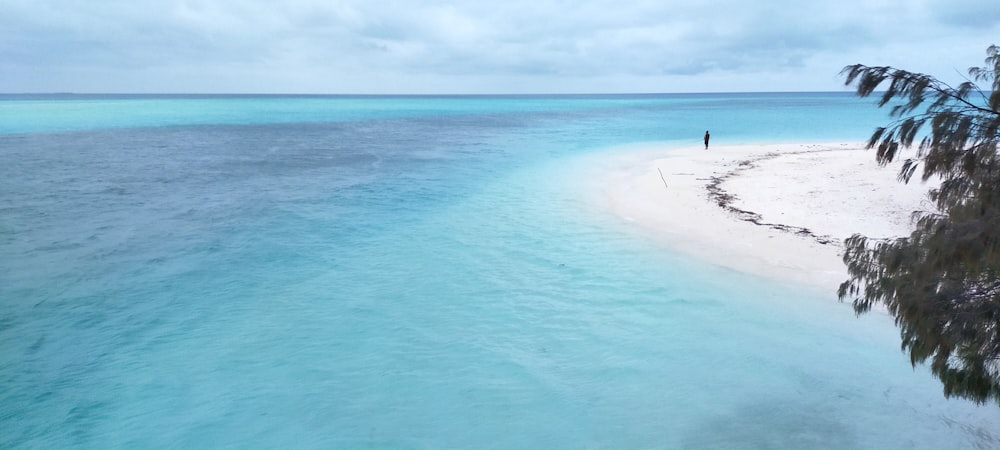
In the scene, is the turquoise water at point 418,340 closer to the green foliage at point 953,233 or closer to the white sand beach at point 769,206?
the white sand beach at point 769,206

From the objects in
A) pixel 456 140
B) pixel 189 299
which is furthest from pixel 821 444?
pixel 456 140

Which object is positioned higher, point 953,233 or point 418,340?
point 953,233

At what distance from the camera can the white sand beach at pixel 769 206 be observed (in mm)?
15172

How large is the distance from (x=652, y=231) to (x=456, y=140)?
115 ft

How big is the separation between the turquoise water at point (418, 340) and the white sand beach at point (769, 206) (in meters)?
1.33

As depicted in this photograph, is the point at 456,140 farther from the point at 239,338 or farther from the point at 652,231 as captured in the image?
the point at 239,338

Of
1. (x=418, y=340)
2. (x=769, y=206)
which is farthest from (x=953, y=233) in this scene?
(x=769, y=206)

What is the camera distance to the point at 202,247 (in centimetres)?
1727

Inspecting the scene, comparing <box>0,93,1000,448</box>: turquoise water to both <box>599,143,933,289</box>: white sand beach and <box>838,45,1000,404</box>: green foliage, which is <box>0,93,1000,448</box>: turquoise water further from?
<box>838,45,1000,404</box>: green foliage

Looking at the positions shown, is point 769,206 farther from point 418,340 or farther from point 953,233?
point 953,233

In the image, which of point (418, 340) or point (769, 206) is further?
point (769, 206)

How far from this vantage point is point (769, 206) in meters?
20.1

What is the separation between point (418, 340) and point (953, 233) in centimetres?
885

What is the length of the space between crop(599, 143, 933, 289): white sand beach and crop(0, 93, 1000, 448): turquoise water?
4.36ft
